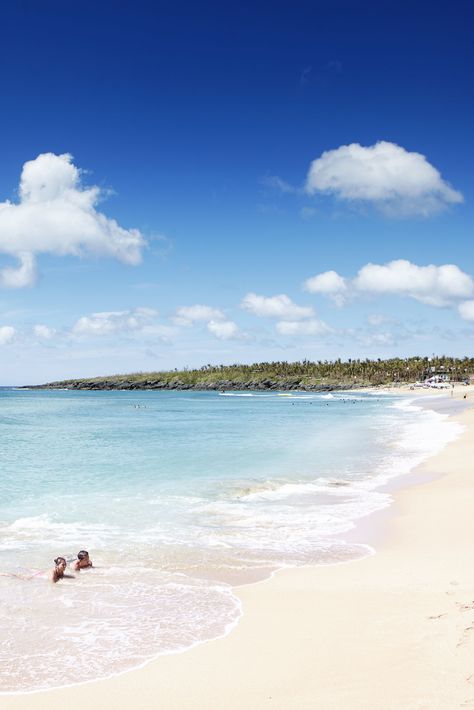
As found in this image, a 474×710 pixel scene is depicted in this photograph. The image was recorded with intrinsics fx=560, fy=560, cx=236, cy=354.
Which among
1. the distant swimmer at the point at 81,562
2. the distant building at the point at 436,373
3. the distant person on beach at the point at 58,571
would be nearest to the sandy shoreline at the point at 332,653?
the distant swimmer at the point at 81,562

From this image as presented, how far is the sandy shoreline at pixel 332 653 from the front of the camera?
20.0 ft

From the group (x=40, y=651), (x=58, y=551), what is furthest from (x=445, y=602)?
(x=58, y=551)

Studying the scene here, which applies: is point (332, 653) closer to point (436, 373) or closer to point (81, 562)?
point (81, 562)

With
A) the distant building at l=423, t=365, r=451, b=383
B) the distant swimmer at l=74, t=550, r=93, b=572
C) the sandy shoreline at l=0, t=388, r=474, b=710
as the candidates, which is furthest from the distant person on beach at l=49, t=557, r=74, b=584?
the distant building at l=423, t=365, r=451, b=383

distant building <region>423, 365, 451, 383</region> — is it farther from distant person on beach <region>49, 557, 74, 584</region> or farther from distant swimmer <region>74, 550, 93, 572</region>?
distant person on beach <region>49, 557, 74, 584</region>

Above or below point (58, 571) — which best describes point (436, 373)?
above

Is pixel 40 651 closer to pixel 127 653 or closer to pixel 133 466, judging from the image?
pixel 127 653

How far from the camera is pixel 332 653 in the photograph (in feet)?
23.6

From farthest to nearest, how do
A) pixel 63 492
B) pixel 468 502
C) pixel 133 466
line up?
pixel 133 466 < pixel 63 492 < pixel 468 502

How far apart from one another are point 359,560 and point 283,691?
19.5ft

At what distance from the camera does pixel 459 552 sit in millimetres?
11750

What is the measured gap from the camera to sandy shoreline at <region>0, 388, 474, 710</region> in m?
6.09

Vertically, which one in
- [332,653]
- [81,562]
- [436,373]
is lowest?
[81,562]

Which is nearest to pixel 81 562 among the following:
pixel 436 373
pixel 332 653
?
pixel 332 653
